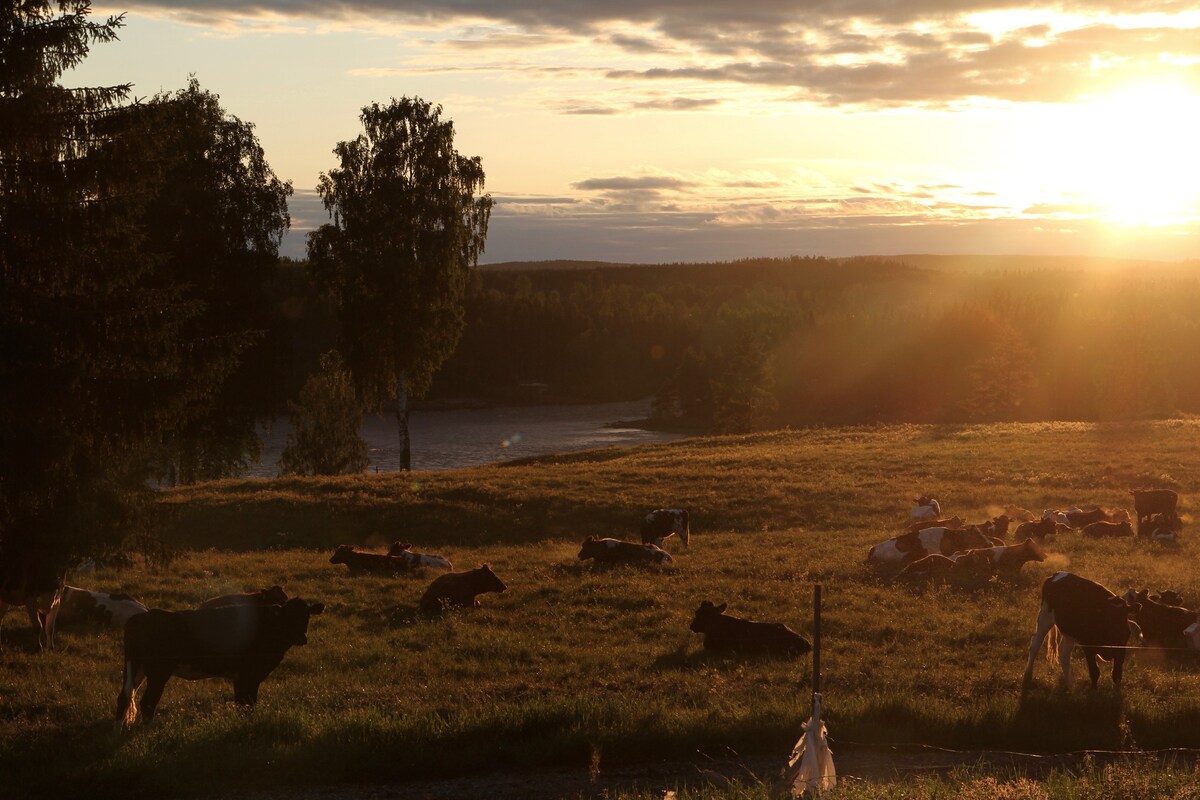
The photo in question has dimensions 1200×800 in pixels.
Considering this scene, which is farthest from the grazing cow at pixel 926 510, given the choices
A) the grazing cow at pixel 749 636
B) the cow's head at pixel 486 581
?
the grazing cow at pixel 749 636

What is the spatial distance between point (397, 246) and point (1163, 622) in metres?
33.9

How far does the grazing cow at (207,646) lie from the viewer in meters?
10.7

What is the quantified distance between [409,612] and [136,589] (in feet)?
15.5

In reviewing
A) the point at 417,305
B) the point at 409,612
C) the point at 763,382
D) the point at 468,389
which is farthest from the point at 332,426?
the point at 468,389

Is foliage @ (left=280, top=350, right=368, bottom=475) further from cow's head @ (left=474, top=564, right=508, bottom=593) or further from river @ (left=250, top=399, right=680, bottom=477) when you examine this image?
cow's head @ (left=474, top=564, right=508, bottom=593)

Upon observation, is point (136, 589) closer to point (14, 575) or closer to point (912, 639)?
point (14, 575)

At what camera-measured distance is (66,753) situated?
30.9ft

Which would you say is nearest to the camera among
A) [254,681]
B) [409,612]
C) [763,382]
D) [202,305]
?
[254,681]

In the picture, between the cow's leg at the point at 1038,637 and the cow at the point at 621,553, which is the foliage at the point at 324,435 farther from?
the cow's leg at the point at 1038,637

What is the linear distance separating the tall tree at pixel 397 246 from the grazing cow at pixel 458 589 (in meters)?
26.5

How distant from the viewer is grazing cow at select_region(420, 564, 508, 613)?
56.5 ft

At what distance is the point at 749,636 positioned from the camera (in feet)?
46.6

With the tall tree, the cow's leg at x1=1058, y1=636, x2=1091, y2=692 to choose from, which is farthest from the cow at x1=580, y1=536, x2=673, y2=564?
the tall tree

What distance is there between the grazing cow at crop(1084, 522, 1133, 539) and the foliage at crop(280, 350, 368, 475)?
143 ft
